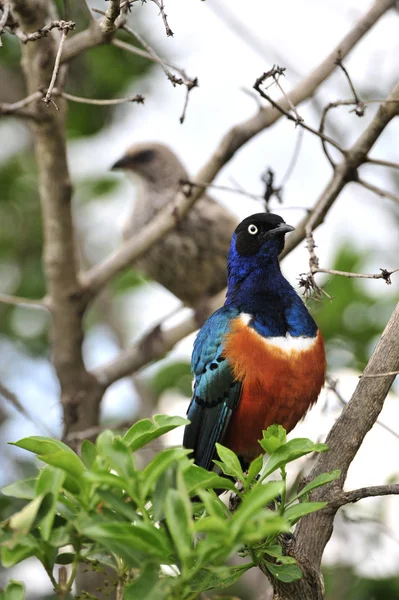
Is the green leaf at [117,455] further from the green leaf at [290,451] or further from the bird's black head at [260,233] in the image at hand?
the bird's black head at [260,233]

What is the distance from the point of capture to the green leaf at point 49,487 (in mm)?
2021

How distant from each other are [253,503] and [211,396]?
2.12 m

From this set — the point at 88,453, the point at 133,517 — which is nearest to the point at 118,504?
the point at 133,517

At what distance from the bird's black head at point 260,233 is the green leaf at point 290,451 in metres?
2.00

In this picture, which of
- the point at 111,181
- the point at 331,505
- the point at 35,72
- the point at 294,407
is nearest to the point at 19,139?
the point at 111,181

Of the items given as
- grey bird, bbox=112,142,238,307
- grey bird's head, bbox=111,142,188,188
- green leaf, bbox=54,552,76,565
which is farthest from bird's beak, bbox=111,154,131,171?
green leaf, bbox=54,552,76,565

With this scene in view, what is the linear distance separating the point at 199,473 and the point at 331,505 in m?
0.95

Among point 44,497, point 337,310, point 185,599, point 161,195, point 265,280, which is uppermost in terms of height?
point 161,195

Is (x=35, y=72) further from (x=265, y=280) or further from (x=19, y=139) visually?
(x=19, y=139)

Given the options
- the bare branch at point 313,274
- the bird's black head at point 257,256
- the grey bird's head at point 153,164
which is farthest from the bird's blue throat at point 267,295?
the grey bird's head at point 153,164

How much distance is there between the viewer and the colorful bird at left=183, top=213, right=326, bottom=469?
156 inches

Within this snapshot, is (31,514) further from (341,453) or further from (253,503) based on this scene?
(341,453)

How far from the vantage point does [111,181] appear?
8.47 m

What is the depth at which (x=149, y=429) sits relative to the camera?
7.65 ft
